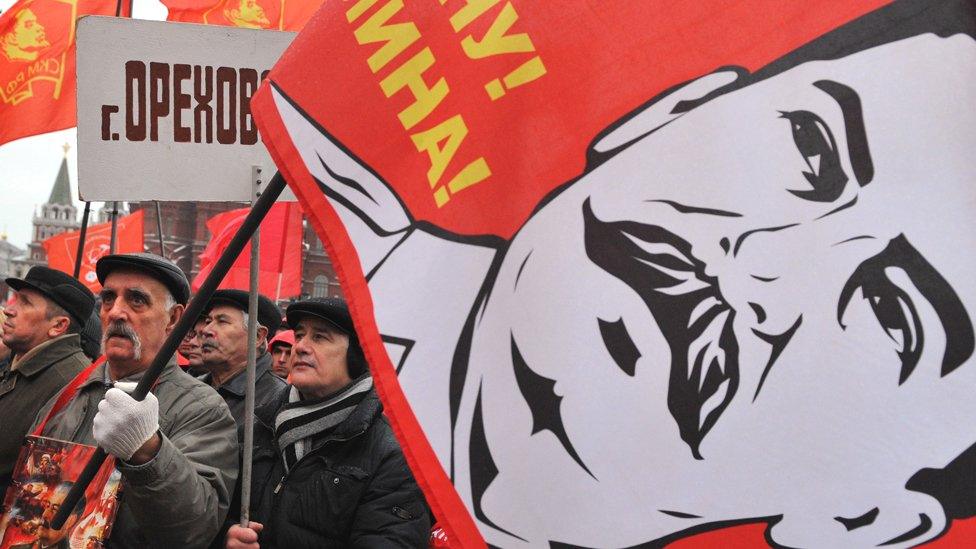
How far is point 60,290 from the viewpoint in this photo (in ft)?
18.8

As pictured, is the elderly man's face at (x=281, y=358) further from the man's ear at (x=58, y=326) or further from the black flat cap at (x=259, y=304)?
the man's ear at (x=58, y=326)

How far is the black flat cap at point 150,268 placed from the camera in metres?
3.90

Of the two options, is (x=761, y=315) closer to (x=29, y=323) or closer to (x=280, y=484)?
Result: (x=280, y=484)

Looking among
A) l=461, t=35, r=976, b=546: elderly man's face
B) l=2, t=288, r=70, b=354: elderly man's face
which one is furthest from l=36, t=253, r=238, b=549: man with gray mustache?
l=2, t=288, r=70, b=354: elderly man's face

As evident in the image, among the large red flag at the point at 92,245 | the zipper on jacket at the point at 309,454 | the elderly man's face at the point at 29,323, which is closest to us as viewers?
the zipper on jacket at the point at 309,454

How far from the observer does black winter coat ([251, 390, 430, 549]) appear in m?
3.59

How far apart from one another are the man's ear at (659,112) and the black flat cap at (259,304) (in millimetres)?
4023

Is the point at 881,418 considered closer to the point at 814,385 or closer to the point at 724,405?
the point at 814,385

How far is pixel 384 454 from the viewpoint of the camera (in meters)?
3.71

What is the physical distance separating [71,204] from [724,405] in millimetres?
129850

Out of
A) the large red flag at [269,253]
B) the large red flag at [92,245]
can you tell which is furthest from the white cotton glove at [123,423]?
the large red flag at [92,245]

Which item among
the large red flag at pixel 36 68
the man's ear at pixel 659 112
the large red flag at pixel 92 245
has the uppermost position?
the large red flag at pixel 36 68

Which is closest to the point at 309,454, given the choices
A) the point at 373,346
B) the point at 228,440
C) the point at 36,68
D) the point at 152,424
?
the point at 228,440

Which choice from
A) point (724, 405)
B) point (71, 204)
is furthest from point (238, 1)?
point (71, 204)
